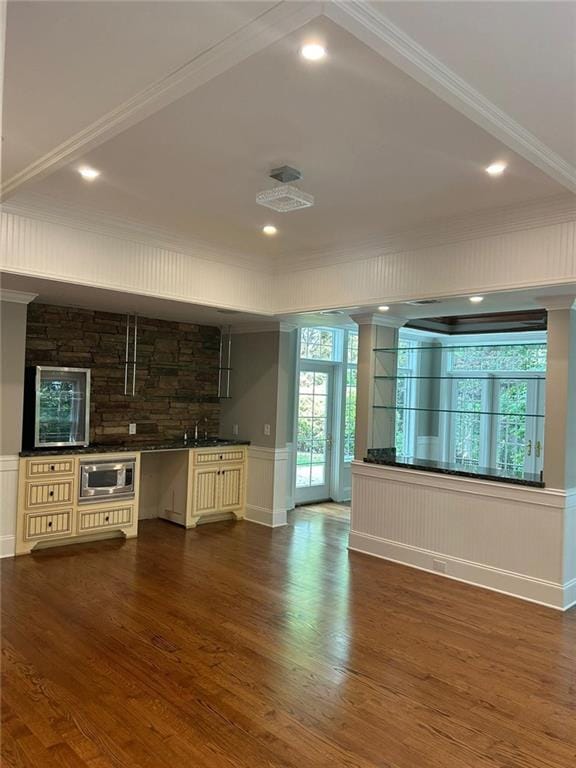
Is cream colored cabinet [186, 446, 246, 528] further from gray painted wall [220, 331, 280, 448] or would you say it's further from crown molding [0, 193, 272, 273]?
crown molding [0, 193, 272, 273]

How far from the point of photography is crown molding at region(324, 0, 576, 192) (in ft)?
6.30

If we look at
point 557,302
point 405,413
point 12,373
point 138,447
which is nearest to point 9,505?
point 12,373

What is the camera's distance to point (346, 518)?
712cm

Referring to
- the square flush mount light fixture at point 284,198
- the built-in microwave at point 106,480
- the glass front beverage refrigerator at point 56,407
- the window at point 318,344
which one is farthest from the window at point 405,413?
the square flush mount light fixture at point 284,198

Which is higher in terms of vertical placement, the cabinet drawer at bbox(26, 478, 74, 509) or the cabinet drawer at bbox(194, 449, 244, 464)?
the cabinet drawer at bbox(194, 449, 244, 464)

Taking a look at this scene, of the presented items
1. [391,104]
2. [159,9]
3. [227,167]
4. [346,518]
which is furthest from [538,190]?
[346,518]

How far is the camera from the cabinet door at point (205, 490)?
21.0 ft

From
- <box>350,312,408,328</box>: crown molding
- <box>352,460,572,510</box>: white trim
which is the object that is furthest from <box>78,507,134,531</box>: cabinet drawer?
<box>350,312,408,328</box>: crown molding

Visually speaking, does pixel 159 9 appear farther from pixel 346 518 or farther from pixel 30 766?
pixel 346 518

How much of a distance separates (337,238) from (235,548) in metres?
3.05

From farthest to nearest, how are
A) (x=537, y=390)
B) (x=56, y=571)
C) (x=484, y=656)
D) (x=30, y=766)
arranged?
(x=537, y=390) → (x=56, y=571) → (x=484, y=656) → (x=30, y=766)

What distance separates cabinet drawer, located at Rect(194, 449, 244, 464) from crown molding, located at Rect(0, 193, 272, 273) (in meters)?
2.12

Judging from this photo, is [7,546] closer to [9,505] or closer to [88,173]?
[9,505]

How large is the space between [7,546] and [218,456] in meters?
2.33
